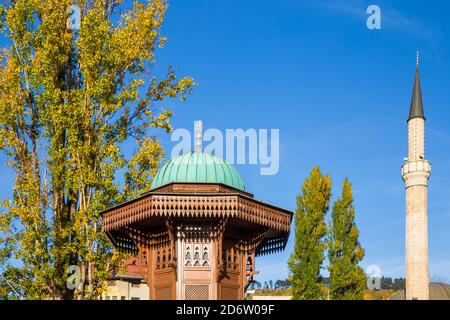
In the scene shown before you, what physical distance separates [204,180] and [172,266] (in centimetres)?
171

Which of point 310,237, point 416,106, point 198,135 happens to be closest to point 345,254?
point 310,237

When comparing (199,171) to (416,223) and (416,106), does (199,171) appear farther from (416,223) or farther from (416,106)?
(416,106)

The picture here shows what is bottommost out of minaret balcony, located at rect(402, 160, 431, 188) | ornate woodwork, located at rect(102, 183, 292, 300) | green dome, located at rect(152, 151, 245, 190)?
ornate woodwork, located at rect(102, 183, 292, 300)

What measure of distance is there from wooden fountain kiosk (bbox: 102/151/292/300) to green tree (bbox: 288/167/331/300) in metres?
22.4

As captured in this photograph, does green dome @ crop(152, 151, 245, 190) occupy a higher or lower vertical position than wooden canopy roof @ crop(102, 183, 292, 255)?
higher

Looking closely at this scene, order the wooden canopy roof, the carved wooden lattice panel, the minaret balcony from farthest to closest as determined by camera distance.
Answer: the minaret balcony < the carved wooden lattice panel < the wooden canopy roof

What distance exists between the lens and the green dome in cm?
1379

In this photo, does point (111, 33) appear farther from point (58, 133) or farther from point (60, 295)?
point (60, 295)

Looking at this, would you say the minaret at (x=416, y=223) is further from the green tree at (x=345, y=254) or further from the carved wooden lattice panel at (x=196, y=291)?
the carved wooden lattice panel at (x=196, y=291)

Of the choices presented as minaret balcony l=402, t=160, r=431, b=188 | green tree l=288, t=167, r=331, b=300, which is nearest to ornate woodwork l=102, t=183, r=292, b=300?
green tree l=288, t=167, r=331, b=300

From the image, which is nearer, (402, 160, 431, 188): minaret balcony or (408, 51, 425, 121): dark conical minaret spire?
(402, 160, 431, 188): minaret balcony

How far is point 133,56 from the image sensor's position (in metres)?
24.9

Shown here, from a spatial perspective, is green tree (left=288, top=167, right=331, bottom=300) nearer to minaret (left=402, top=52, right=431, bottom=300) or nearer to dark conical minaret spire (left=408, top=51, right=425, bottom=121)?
minaret (left=402, top=52, right=431, bottom=300)
